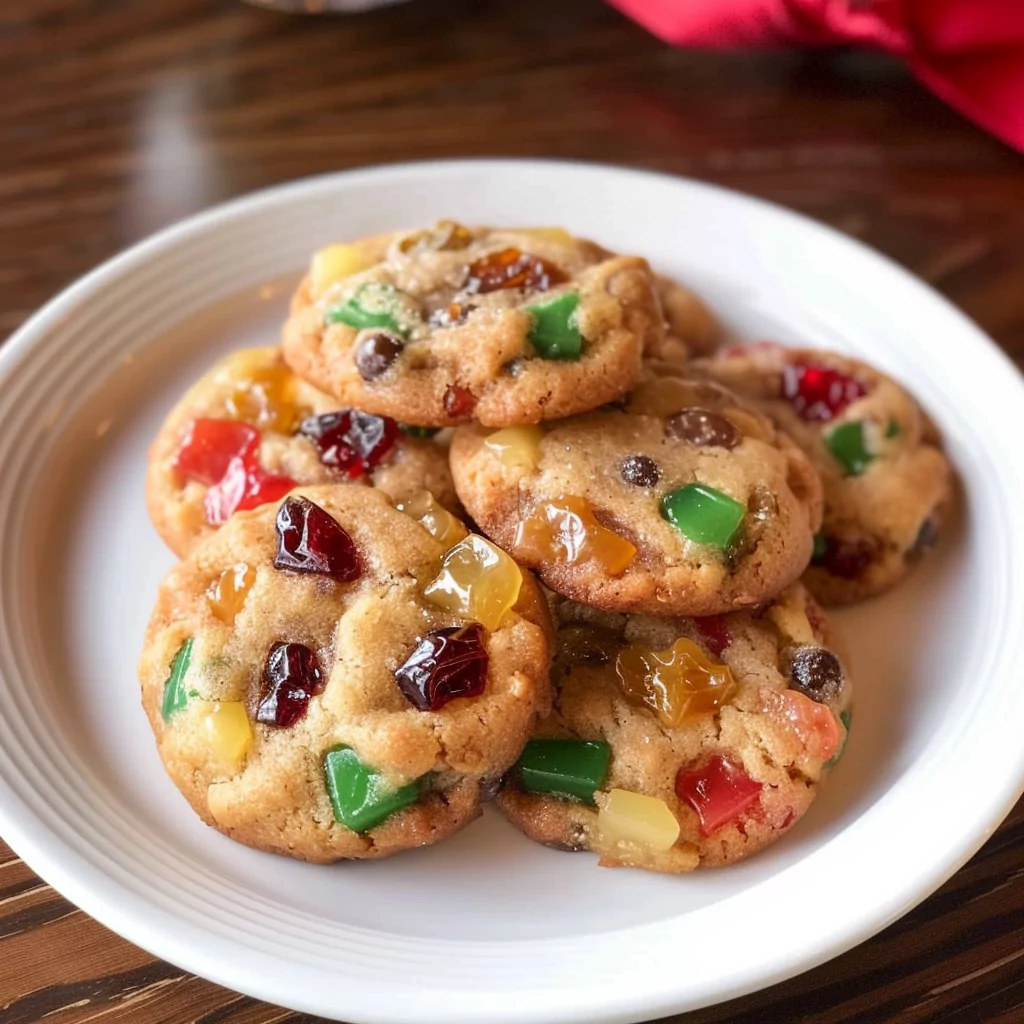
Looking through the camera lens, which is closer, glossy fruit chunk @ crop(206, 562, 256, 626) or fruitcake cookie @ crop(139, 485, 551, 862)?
fruitcake cookie @ crop(139, 485, 551, 862)

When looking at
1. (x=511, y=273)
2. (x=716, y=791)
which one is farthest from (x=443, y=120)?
(x=716, y=791)

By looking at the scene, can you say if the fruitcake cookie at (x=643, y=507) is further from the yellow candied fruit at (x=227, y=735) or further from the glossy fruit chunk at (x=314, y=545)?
the yellow candied fruit at (x=227, y=735)

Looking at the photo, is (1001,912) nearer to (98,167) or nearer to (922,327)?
(922,327)

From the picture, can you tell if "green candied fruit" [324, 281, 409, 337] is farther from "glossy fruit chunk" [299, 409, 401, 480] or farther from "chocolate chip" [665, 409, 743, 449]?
"chocolate chip" [665, 409, 743, 449]

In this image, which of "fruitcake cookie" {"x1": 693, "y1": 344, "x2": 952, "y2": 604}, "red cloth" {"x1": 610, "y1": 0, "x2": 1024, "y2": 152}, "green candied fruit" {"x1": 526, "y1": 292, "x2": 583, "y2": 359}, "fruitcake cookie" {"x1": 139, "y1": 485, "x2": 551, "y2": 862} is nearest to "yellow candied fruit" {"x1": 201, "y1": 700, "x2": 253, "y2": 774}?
"fruitcake cookie" {"x1": 139, "y1": 485, "x2": 551, "y2": 862}

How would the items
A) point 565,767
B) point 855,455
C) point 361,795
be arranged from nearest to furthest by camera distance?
1. point 361,795
2. point 565,767
3. point 855,455

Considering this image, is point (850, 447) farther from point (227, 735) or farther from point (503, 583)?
point (227, 735)

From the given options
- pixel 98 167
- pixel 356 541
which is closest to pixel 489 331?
pixel 356 541
